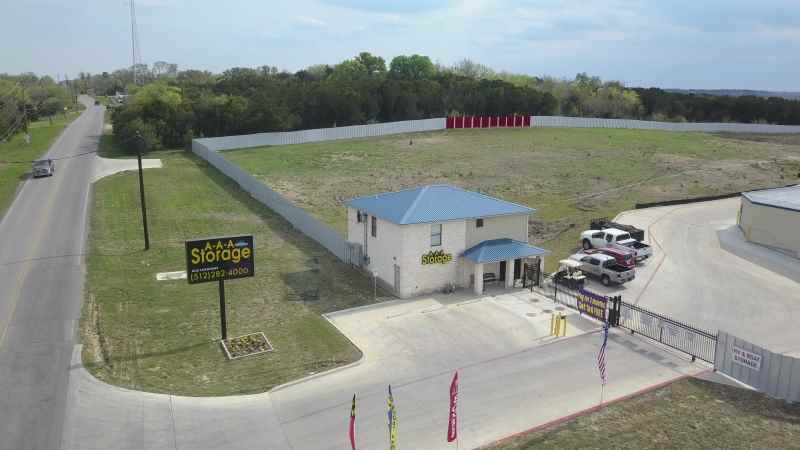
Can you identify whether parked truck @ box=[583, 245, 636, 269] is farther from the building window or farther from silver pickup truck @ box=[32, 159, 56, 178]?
silver pickup truck @ box=[32, 159, 56, 178]

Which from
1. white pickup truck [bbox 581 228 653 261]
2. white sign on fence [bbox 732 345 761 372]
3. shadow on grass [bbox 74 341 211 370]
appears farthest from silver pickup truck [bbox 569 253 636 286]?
shadow on grass [bbox 74 341 211 370]

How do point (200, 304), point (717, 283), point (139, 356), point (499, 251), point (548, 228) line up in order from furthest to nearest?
point (548, 228), point (717, 283), point (499, 251), point (200, 304), point (139, 356)

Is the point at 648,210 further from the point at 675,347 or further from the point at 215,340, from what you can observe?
the point at 215,340

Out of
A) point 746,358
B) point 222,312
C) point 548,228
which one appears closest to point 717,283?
point 746,358

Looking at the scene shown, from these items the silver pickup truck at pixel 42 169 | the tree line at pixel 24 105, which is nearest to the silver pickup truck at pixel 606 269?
the silver pickup truck at pixel 42 169

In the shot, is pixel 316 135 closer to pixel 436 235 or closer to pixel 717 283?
pixel 436 235
